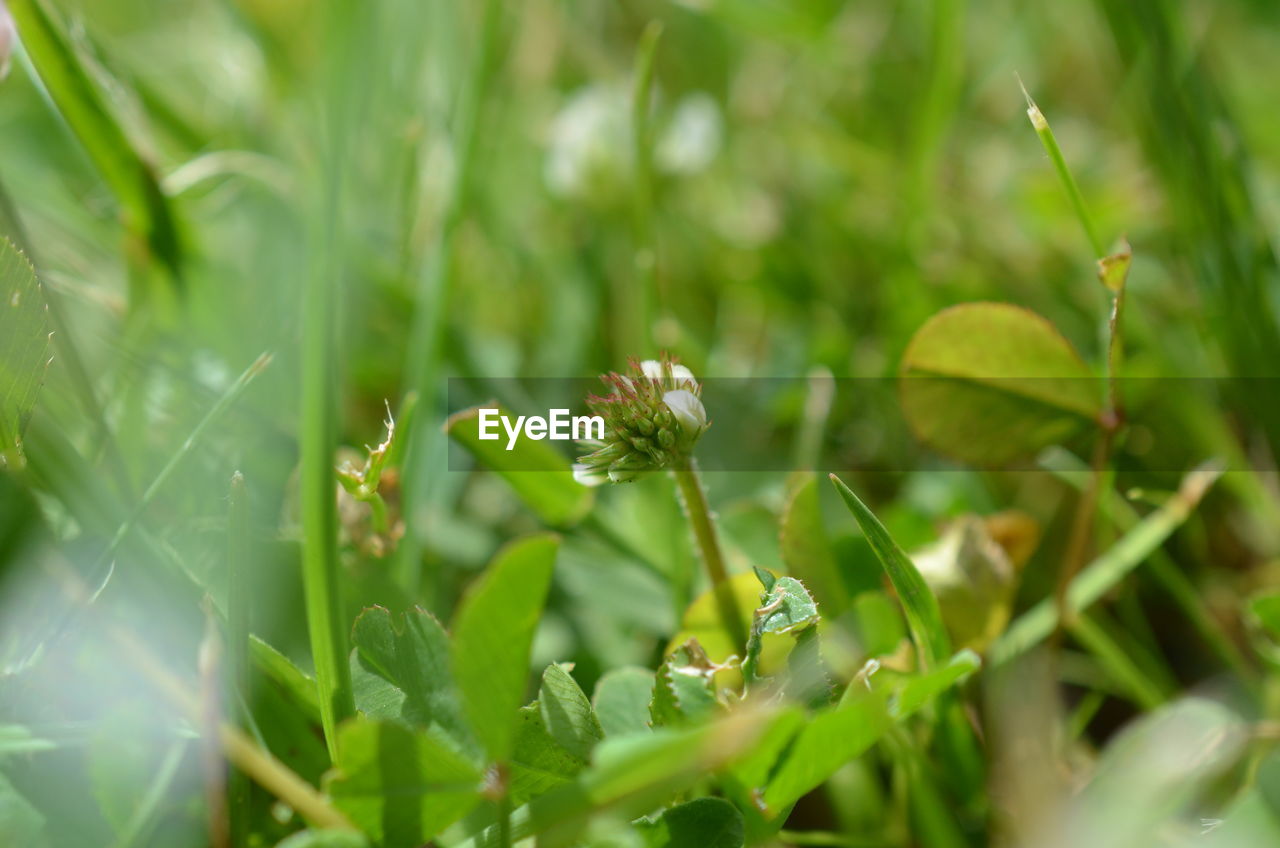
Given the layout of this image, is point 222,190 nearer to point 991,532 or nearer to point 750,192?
point 750,192

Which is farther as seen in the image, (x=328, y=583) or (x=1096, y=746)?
(x=1096, y=746)

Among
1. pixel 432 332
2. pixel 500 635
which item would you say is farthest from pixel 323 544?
pixel 432 332

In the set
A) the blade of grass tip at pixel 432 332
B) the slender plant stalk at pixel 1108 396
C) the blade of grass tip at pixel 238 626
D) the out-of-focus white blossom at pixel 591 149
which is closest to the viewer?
the blade of grass tip at pixel 238 626

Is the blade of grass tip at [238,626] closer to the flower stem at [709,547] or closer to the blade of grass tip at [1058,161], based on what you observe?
the flower stem at [709,547]

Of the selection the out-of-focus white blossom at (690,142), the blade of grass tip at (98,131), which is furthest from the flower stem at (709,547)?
the out-of-focus white blossom at (690,142)

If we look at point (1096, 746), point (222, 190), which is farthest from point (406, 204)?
point (1096, 746)

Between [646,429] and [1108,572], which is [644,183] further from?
[1108,572]

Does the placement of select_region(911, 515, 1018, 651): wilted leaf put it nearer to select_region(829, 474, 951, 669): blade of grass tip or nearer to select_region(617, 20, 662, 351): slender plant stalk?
select_region(829, 474, 951, 669): blade of grass tip
